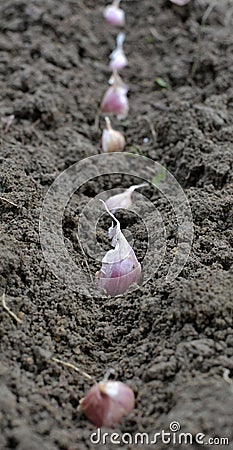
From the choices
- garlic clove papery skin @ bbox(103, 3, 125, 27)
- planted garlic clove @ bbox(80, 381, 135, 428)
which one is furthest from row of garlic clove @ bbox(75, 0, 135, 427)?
garlic clove papery skin @ bbox(103, 3, 125, 27)

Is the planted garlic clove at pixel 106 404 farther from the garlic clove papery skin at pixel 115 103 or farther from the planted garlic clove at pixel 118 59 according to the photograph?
the planted garlic clove at pixel 118 59

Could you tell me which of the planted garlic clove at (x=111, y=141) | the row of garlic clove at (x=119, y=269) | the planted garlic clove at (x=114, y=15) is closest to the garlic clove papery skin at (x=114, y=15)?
the planted garlic clove at (x=114, y=15)

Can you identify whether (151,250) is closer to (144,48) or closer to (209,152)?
(209,152)

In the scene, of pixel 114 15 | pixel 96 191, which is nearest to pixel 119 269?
pixel 96 191

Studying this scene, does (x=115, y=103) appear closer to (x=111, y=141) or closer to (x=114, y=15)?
(x=111, y=141)

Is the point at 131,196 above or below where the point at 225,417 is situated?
below

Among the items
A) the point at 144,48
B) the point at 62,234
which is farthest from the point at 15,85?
the point at 62,234
